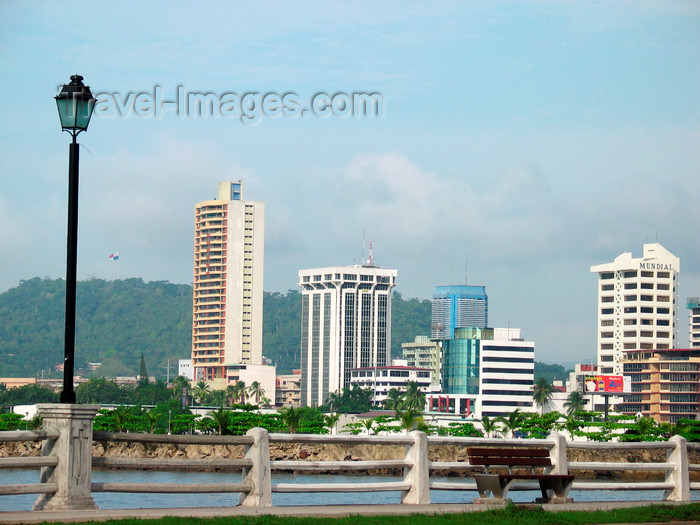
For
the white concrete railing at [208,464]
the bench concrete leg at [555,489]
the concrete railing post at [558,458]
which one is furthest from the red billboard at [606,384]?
the bench concrete leg at [555,489]

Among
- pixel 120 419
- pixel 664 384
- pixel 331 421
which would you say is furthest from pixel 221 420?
pixel 664 384

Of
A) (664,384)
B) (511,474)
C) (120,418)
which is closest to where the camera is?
(511,474)

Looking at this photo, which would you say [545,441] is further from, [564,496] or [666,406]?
[666,406]

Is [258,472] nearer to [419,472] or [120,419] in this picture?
[419,472]

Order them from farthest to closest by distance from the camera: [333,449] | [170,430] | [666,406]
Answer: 1. [666,406]
2. [170,430]
3. [333,449]

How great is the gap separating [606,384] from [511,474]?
7213 inches

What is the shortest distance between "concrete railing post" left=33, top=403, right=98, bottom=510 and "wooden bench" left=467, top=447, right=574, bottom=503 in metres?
5.77

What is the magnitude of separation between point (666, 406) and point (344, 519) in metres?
186

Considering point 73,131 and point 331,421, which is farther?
point 331,421

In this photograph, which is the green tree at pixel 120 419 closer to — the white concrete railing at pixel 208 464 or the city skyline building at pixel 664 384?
the city skyline building at pixel 664 384

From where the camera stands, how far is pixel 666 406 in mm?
189250

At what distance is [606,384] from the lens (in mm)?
193250

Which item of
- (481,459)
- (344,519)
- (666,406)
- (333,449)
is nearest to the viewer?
(344,519)

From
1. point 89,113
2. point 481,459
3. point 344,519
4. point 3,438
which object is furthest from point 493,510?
point 89,113
